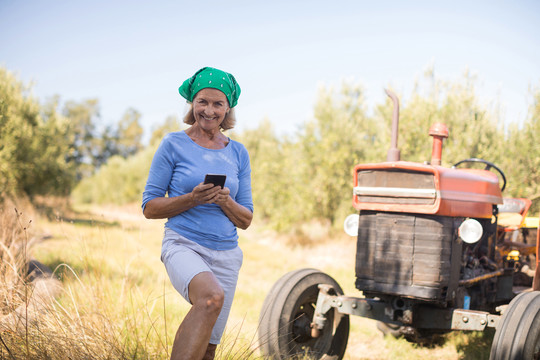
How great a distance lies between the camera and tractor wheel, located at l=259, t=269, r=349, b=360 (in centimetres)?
374

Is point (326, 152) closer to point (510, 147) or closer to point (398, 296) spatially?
point (510, 147)

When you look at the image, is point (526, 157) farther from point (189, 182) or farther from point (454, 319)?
point (189, 182)

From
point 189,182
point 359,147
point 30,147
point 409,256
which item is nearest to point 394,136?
point 409,256

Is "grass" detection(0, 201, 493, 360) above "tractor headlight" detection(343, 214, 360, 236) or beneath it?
beneath

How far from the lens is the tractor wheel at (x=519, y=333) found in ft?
10.4

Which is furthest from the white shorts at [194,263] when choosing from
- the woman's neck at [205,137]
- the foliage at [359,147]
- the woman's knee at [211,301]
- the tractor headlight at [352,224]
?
the foliage at [359,147]

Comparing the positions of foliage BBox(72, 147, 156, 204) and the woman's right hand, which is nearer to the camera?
the woman's right hand

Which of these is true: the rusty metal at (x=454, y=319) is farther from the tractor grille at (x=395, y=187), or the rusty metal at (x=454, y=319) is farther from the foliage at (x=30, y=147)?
the foliage at (x=30, y=147)

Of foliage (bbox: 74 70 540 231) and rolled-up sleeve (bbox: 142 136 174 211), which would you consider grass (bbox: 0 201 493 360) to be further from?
foliage (bbox: 74 70 540 231)

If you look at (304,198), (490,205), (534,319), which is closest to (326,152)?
(304,198)

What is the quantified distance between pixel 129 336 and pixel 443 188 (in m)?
2.50

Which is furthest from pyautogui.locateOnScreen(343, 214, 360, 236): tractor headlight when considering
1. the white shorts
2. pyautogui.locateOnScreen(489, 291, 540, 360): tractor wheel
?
the white shorts

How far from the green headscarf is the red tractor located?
5.89ft

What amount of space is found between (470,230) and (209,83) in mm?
2413
